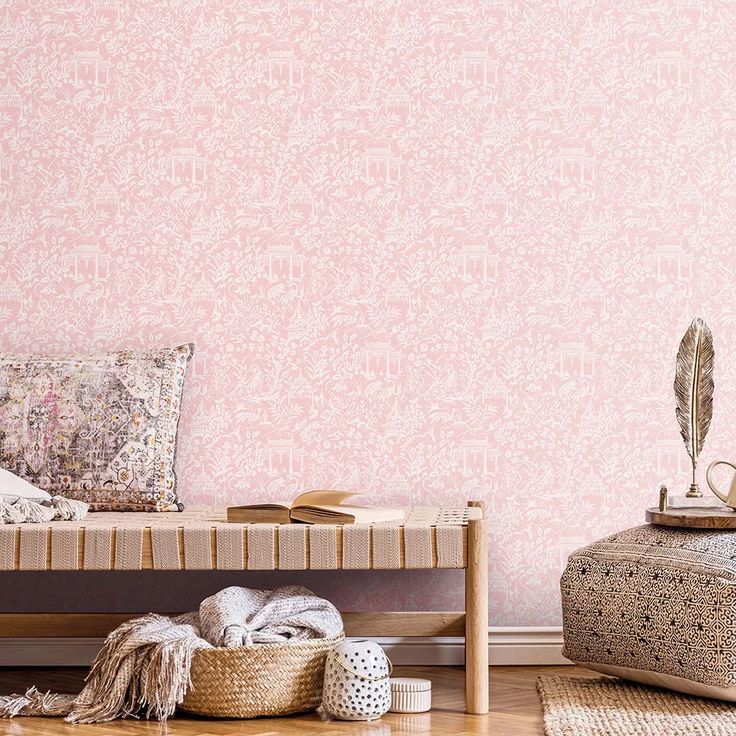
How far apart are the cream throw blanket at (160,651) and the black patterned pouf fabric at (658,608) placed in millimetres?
636

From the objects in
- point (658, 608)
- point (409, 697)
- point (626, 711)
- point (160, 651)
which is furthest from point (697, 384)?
point (160, 651)

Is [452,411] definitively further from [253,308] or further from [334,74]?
[334,74]

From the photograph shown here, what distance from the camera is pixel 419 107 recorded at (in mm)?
3139

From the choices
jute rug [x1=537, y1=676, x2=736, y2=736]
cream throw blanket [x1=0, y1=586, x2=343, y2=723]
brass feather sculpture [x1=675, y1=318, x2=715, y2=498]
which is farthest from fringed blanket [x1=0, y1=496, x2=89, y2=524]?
brass feather sculpture [x1=675, y1=318, x2=715, y2=498]

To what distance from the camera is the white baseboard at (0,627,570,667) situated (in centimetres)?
298

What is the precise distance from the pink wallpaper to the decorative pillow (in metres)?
0.20

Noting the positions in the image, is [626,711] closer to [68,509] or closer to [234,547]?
[234,547]

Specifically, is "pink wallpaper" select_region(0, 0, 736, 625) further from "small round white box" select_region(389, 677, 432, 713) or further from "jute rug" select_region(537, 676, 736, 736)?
"small round white box" select_region(389, 677, 432, 713)

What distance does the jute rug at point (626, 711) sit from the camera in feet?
7.06

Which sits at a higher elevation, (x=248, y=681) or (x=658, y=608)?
(x=658, y=608)

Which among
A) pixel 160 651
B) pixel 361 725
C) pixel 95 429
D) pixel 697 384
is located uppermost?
pixel 697 384

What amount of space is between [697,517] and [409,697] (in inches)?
32.3

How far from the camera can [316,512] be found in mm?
2410

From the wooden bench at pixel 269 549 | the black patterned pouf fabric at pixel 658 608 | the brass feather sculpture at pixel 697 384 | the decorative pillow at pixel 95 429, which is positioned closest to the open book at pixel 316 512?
the wooden bench at pixel 269 549
